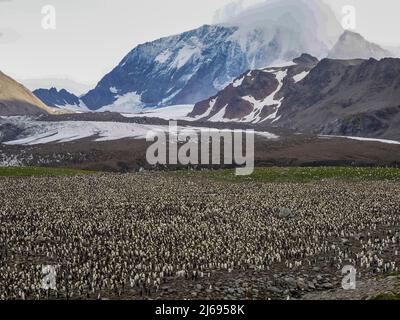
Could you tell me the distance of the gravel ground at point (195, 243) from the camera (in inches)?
825

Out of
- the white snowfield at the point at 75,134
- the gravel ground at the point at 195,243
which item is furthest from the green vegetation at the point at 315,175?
the white snowfield at the point at 75,134

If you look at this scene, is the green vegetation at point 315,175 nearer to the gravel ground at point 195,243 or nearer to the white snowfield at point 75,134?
the gravel ground at point 195,243

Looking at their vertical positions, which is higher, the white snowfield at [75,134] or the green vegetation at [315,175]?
the white snowfield at [75,134]

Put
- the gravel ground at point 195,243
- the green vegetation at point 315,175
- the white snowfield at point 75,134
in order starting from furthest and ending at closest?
the white snowfield at point 75,134 < the green vegetation at point 315,175 < the gravel ground at point 195,243

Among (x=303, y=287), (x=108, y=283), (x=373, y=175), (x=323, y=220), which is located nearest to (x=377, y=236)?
(x=323, y=220)

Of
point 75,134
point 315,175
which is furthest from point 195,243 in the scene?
point 75,134

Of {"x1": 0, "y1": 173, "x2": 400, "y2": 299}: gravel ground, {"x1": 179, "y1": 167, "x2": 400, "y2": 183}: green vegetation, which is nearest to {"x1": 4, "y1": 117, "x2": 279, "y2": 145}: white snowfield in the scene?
{"x1": 179, "y1": 167, "x2": 400, "y2": 183}: green vegetation

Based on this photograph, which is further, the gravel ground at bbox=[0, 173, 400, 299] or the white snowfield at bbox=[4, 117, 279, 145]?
the white snowfield at bbox=[4, 117, 279, 145]

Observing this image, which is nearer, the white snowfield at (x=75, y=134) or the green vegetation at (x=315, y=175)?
the green vegetation at (x=315, y=175)

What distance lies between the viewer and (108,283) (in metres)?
21.1

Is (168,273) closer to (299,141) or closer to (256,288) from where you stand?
(256,288)

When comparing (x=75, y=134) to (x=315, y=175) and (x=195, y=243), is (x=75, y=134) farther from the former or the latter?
(x=195, y=243)

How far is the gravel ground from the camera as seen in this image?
21.0 metres

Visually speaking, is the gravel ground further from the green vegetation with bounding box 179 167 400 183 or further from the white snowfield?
the white snowfield
